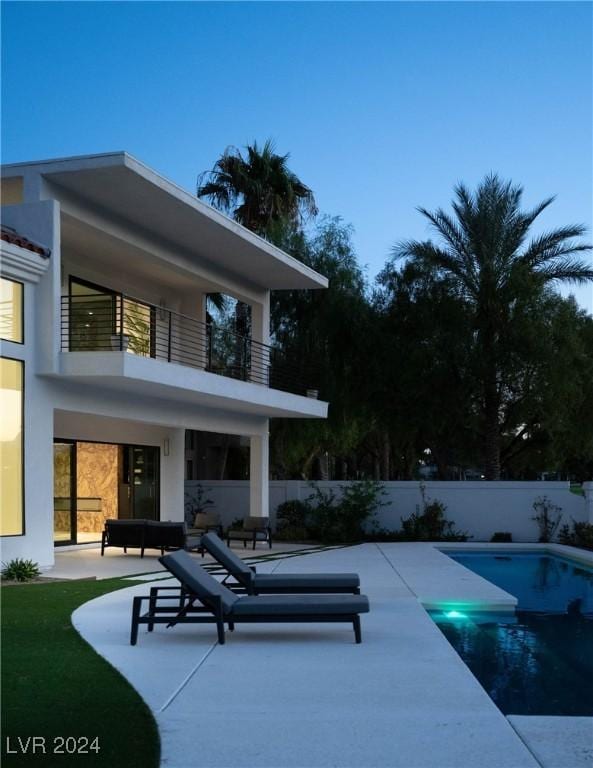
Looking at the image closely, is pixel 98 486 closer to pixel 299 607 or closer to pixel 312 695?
pixel 299 607

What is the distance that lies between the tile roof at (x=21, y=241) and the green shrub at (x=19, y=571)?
5.49 metres

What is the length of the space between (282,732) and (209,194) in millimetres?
31882

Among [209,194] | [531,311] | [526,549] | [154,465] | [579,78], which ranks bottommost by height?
[526,549]

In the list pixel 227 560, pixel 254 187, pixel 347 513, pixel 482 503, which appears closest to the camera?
pixel 227 560

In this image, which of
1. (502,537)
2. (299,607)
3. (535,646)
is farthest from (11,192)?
(502,537)

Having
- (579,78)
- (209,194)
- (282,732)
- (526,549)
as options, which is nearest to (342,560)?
(526,549)

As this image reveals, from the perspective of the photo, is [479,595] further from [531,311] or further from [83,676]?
[531,311]

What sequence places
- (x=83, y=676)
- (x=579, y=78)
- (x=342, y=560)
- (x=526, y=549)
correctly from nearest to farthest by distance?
(x=83, y=676)
(x=579, y=78)
(x=342, y=560)
(x=526, y=549)

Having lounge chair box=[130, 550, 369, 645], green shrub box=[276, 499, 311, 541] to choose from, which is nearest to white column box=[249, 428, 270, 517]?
green shrub box=[276, 499, 311, 541]

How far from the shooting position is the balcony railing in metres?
20.5

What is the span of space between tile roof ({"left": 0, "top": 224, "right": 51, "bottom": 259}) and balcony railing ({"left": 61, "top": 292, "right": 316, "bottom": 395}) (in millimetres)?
969

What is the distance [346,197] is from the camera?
33.1 m

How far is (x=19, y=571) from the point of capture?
16.3 metres

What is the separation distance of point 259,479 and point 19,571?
480 inches
